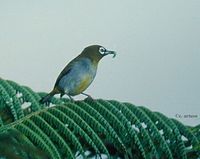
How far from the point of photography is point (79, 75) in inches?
49.7

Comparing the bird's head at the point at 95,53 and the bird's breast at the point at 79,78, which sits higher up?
the bird's head at the point at 95,53

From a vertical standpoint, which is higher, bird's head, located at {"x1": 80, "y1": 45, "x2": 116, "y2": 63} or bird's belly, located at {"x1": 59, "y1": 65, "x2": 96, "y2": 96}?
bird's head, located at {"x1": 80, "y1": 45, "x2": 116, "y2": 63}

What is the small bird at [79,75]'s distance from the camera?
1.26 meters

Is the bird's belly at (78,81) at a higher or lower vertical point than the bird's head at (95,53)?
lower

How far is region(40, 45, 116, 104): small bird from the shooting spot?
1.26m

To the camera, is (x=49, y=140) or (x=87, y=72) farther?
(x=87, y=72)

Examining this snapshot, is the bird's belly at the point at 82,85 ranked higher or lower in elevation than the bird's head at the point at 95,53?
lower

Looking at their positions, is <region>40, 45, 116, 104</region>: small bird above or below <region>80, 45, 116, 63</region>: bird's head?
below

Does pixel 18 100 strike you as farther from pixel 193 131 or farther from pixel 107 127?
pixel 193 131

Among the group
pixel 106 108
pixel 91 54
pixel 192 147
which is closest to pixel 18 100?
pixel 106 108

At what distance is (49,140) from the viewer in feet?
2.51

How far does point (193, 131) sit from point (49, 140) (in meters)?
0.27

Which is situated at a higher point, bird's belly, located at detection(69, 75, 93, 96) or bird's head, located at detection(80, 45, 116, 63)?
bird's head, located at detection(80, 45, 116, 63)

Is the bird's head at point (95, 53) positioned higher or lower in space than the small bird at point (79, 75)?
higher
